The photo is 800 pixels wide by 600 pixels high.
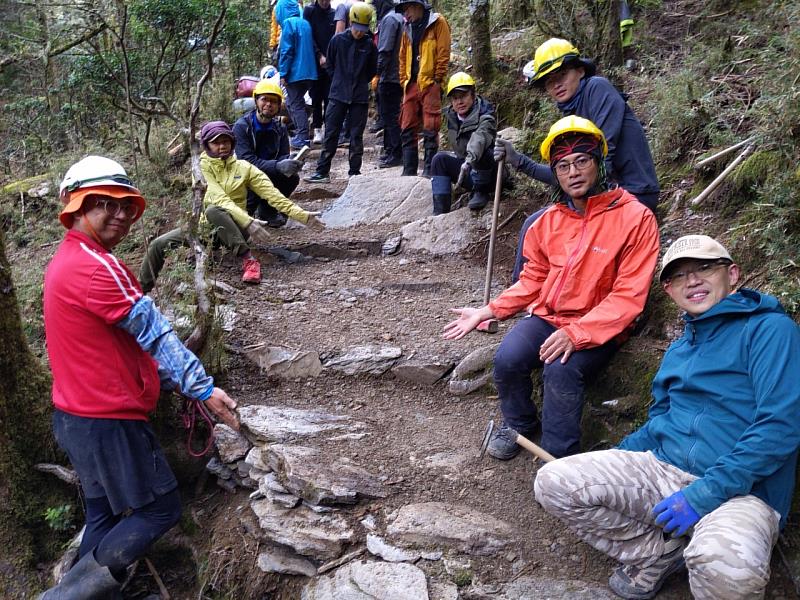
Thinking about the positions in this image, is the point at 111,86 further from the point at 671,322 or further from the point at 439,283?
the point at 671,322

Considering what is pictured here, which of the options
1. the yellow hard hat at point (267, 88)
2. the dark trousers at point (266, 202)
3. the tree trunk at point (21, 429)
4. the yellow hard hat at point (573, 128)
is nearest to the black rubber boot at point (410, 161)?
the dark trousers at point (266, 202)

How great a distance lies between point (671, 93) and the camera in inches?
259

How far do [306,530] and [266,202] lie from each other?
16.0ft

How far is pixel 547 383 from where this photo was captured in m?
3.65

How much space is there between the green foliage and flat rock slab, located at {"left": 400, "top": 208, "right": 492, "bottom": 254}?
4492mm

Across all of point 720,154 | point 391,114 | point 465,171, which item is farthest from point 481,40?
point 720,154

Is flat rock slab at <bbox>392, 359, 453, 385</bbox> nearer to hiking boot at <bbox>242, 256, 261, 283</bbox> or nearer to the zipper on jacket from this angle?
the zipper on jacket

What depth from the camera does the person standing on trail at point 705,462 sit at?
252 centimetres

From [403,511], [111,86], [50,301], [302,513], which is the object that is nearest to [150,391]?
[50,301]

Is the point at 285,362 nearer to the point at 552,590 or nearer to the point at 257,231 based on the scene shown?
the point at 257,231

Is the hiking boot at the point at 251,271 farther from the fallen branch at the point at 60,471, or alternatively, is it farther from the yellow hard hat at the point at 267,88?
the fallen branch at the point at 60,471

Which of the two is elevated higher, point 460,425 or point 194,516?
point 460,425

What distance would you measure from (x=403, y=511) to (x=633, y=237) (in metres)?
1.96

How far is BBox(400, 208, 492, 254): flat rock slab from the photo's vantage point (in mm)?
7434
